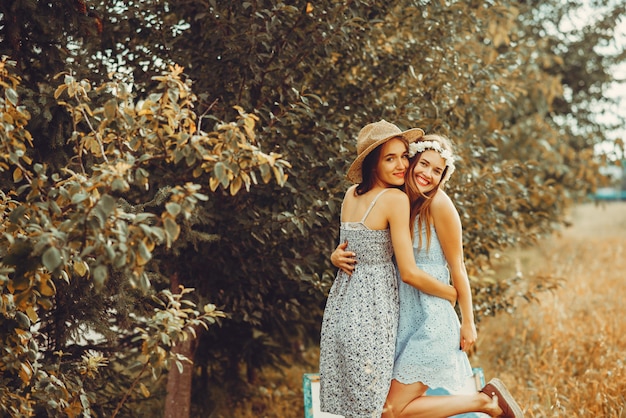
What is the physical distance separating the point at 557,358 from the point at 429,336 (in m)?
2.92

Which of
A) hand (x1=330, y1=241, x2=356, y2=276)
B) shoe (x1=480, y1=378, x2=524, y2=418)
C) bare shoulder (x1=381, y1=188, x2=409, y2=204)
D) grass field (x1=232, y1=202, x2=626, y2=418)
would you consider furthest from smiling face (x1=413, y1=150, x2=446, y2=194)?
grass field (x1=232, y1=202, x2=626, y2=418)

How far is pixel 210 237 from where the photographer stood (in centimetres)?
405

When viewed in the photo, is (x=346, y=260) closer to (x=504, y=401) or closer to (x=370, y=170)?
(x=370, y=170)

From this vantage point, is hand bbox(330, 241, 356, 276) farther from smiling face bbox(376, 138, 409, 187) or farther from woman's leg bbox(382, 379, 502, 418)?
woman's leg bbox(382, 379, 502, 418)

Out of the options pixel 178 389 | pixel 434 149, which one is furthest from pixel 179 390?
pixel 434 149

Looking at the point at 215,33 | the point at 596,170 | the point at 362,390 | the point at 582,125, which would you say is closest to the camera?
the point at 362,390

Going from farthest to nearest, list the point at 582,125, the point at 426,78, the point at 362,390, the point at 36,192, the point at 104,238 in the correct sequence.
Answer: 1. the point at 582,125
2. the point at 426,78
3. the point at 362,390
4. the point at 36,192
5. the point at 104,238

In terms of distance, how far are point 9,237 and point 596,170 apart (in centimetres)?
729

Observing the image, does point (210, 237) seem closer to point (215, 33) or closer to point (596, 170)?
point (215, 33)

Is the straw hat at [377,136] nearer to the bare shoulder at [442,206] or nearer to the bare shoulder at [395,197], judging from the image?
the bare shoulder at [395,197]

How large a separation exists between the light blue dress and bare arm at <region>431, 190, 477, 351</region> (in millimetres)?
59

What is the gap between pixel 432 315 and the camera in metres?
3.27

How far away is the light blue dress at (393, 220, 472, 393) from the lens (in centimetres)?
323

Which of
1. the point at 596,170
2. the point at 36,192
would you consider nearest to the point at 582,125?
the point at 596,170
